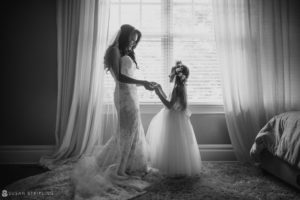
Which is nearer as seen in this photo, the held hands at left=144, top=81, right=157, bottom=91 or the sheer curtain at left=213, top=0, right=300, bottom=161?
the held hands at left=144, top=81, right=157, bottom=91

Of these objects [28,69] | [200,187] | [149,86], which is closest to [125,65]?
[149,86]

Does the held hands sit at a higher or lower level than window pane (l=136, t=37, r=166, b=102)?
lower

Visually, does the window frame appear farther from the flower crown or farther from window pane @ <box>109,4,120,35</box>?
the flower crown

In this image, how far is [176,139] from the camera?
2.49 metres

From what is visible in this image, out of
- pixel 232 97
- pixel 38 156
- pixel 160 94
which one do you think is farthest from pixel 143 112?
pixel 38 156

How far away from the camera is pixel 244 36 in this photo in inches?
125

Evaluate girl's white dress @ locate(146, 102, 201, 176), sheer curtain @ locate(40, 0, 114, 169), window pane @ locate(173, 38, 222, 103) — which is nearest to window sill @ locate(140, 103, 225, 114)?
window pane @ locate(173, 38, 222, 103)

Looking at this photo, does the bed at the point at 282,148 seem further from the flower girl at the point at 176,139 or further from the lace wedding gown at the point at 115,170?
the lace wedding gown at the point at 115,170

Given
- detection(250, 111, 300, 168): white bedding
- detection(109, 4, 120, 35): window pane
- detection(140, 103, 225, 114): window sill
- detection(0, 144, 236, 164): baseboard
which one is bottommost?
detection(0, 144, 236, 164): baseboard

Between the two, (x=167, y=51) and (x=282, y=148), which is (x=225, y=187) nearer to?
(x=282, y=148)

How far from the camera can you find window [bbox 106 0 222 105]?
3326mm

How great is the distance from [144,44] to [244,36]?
133 cm

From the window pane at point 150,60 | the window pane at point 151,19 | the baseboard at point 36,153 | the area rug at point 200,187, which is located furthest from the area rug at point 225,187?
the window pane at point 151,19

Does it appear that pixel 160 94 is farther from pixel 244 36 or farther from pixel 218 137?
pixel 244 36
